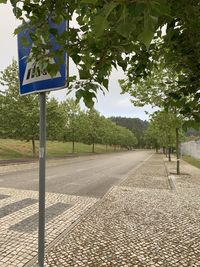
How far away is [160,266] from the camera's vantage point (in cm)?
416

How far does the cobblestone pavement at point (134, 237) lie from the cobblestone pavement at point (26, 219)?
377 mm

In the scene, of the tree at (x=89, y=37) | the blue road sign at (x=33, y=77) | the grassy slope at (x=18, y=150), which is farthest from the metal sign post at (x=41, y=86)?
the grassy slope at (x=18, y=150)

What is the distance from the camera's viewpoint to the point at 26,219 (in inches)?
251

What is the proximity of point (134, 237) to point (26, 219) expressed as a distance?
2.53 m

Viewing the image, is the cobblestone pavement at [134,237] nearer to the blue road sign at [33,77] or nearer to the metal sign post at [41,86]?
the metal sign post at [41,86]

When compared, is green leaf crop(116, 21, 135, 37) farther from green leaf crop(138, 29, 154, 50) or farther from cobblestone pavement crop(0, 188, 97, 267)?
cobblestone pavement crop(0, 188, 97, 267)

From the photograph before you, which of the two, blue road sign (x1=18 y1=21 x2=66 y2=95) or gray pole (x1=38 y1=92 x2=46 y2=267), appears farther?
gray pole (x1=38 y1=92 x2=46 y2=267)

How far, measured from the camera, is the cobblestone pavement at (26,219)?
14.7ft

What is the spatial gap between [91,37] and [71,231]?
449cm

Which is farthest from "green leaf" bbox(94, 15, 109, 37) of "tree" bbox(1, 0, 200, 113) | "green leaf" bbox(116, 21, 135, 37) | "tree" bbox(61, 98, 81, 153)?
"tree" bbox(61, 98, 81, 153)

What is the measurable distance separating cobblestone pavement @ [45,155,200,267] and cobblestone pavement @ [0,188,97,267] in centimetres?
38

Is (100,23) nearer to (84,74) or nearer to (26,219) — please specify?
(84,74)

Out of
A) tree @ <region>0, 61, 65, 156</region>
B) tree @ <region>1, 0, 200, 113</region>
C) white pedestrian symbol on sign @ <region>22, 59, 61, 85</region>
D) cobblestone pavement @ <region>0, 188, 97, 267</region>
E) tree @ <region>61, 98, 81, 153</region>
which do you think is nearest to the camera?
tree @ <region>1, 0, 200, 113</region>

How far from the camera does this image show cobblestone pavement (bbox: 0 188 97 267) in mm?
4484
